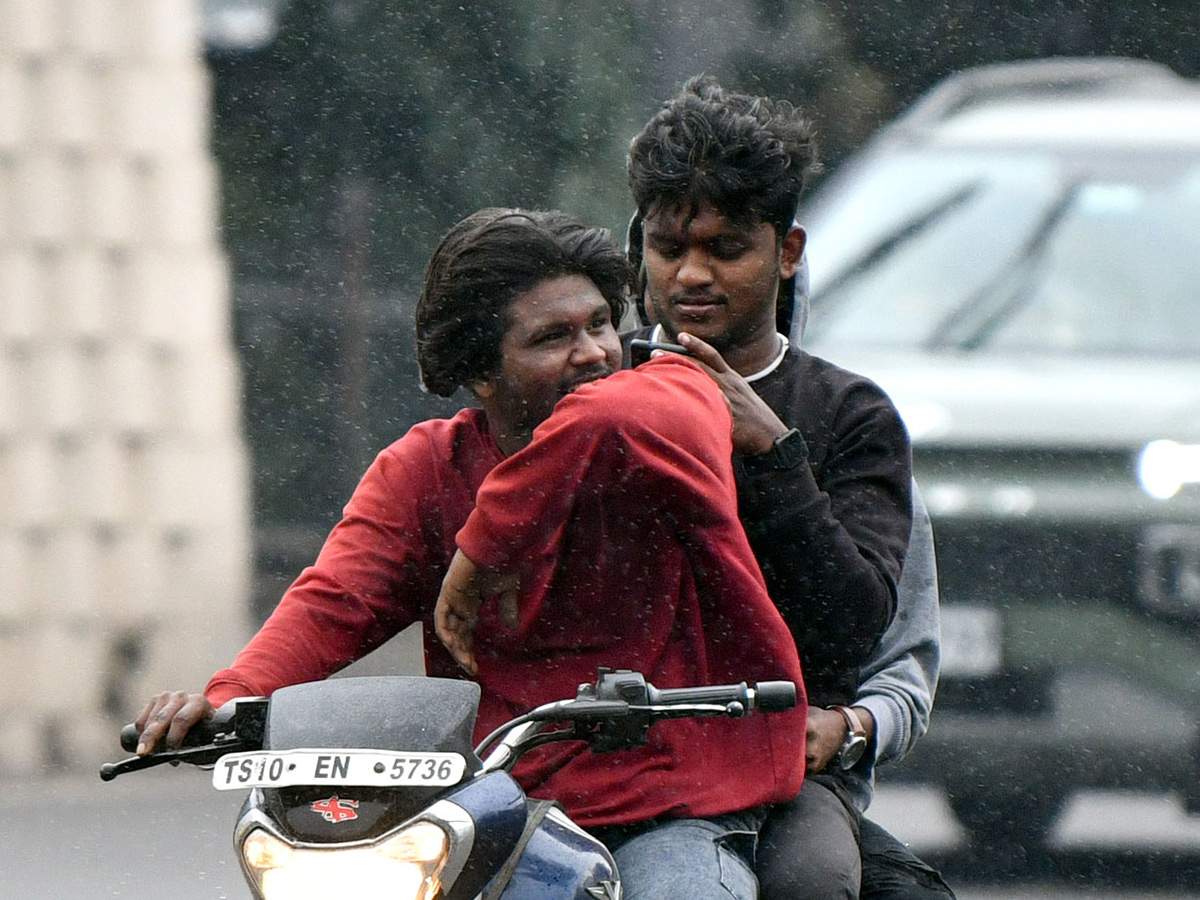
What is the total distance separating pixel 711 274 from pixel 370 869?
102cm

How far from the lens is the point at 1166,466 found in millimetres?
5160

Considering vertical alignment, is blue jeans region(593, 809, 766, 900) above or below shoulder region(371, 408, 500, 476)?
below

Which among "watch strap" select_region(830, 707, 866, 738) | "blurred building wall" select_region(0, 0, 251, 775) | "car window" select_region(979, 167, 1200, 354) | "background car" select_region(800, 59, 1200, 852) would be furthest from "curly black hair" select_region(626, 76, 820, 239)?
"blurred building wall" select_region(0, 0, 251, 775)

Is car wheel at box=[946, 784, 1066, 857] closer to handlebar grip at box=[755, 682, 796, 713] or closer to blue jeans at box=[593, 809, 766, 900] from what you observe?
blue jeans at box=[593, 809, 766, 900]

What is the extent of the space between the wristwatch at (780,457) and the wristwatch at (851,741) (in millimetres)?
322

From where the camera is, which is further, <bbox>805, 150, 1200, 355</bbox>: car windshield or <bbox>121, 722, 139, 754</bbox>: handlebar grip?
<bbox>805, 150, 1200, 355</bbox>: car windshield

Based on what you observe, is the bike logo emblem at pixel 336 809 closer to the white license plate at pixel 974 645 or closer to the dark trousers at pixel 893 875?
the dark trousers at pixel 893 875

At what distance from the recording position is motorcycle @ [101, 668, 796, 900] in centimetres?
192

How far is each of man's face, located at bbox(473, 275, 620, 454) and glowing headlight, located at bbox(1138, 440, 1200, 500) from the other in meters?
2.91

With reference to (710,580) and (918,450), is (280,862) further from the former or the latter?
(918,450)

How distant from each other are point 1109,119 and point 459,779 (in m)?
4.38

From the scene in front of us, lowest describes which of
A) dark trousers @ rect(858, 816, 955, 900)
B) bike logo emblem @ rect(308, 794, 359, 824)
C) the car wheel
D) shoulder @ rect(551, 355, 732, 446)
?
the car wheel

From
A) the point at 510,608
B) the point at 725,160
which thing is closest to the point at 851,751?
the point at 510,608

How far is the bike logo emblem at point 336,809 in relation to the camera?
1925 millimetres
